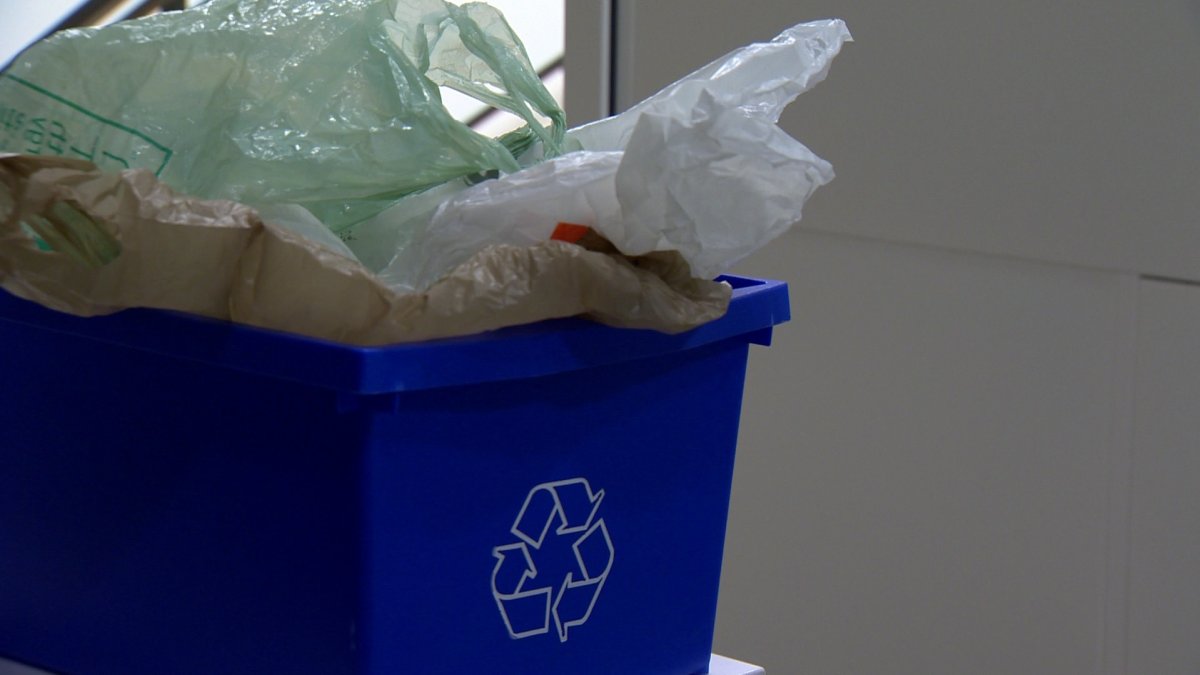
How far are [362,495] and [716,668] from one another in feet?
0.95

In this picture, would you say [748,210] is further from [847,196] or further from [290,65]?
[847,196]

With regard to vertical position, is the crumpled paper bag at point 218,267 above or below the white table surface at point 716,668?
above

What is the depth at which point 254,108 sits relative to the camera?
0.72 m

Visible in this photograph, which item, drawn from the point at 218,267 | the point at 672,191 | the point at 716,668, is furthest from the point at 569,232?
the point at 716,668

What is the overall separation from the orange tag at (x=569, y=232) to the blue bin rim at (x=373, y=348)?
4cm

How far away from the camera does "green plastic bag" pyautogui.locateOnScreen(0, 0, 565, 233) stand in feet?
2.30

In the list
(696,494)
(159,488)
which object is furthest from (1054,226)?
(159,488)

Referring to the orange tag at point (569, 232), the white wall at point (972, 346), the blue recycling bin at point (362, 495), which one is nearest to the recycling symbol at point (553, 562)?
the blue recycling bin at point (362, 495)

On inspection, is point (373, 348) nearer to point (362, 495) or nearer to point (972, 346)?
point (362, 495)

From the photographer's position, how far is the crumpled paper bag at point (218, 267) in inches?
23.1

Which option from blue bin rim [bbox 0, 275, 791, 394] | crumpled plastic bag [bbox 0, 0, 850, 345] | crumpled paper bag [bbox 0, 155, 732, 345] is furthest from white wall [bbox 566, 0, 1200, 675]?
crumpled paper bag [bbox 0, 155, 732, 345]

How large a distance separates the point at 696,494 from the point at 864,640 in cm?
84

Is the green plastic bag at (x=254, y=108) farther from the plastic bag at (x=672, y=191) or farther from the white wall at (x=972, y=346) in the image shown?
the white wall at (x=972, y=346)

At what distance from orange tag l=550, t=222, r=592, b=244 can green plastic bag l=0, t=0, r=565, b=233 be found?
0.09 m
